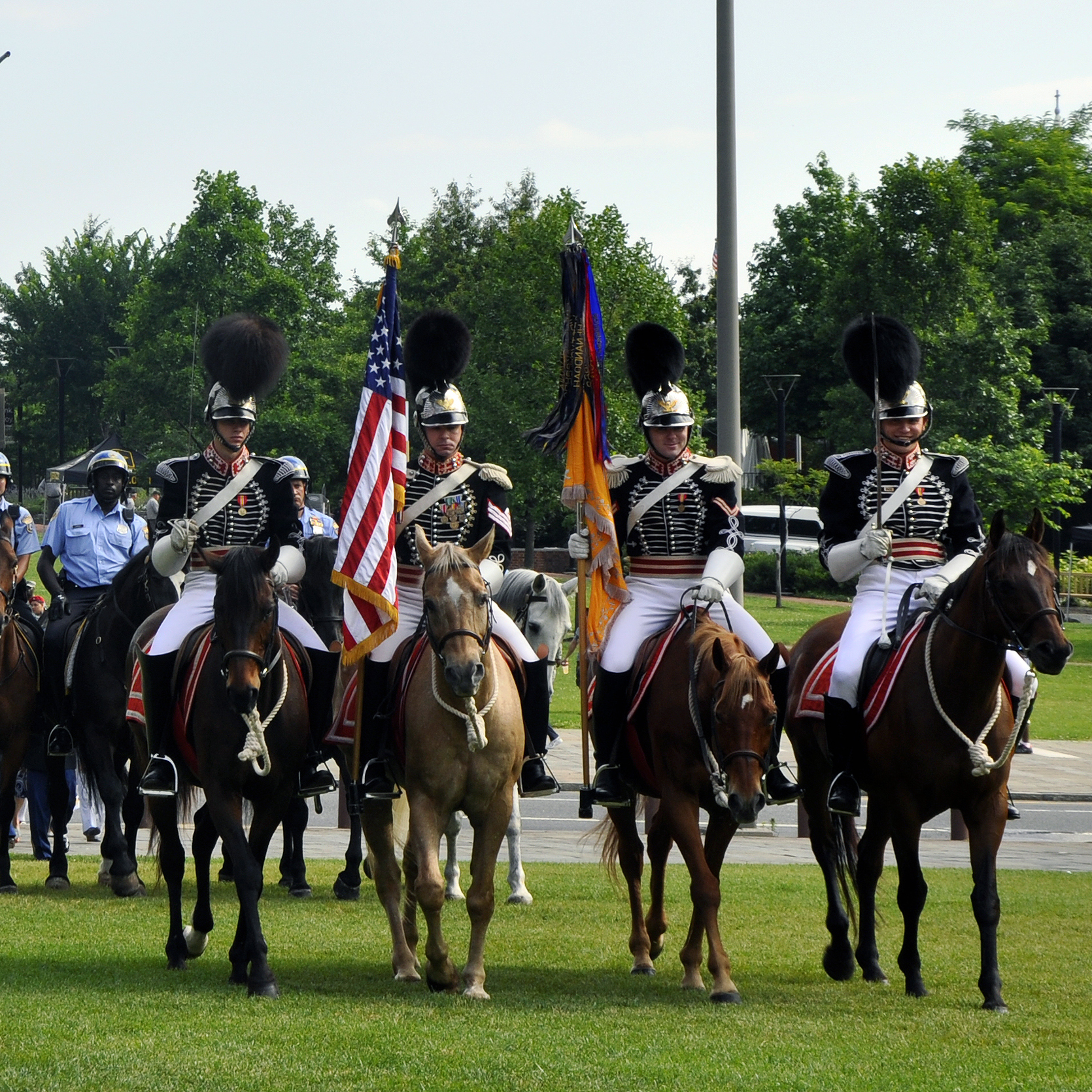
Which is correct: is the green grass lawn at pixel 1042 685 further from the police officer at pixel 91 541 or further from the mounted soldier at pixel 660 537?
the mounted soldier at pixel 660 537

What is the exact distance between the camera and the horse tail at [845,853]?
416 inches

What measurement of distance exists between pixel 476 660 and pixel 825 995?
2782 millimetres

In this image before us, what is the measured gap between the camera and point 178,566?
10477 millimetres

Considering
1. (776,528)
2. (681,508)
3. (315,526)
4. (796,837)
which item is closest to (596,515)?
(681,508)

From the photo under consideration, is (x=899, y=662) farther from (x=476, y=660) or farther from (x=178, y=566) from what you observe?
(x=178, y=566)

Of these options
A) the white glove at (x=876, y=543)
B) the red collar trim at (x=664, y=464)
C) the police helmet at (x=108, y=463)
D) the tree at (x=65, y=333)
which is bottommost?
the white glove at (x=876, y=543)

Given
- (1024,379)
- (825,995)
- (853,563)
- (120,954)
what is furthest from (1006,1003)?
(1024,379)

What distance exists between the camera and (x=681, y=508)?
417 inches

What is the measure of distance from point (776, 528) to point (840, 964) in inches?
2240

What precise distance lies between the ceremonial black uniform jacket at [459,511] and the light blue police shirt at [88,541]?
5.36m

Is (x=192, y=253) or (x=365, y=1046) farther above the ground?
(x=192, y=253)

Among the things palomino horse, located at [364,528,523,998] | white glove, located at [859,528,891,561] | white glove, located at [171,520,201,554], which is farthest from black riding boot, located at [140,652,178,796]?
white glove, located at [859,528,891,561]

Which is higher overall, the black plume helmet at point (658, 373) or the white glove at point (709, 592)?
the black plume helmet at point (658, 373)

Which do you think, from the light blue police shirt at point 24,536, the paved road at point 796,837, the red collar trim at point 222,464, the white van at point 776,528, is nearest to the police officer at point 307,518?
the red collar trim at point 222,464
